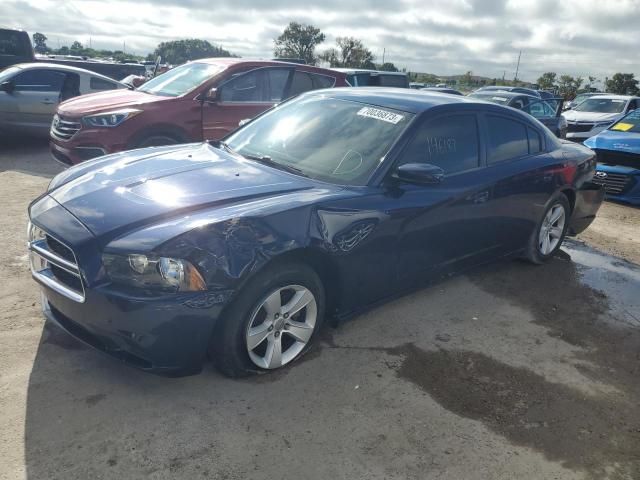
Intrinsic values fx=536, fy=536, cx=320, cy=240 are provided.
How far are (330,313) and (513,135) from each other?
8.04 feet

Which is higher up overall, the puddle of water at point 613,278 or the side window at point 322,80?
the side window at point 322,80

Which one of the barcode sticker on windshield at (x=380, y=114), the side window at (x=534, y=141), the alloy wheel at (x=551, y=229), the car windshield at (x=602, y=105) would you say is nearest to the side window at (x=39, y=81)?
the barcode sticker on windshield at (x=380, y=114)

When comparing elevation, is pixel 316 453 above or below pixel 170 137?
below

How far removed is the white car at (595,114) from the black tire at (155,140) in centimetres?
1180

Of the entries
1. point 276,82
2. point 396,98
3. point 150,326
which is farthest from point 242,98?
point 150,326

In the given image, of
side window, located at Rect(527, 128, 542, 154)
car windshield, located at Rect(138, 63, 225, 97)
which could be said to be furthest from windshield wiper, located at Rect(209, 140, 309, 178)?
car windshield, located at Rect(138, 63, 225, 97)

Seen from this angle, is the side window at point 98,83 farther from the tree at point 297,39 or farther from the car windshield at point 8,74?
the tree at point 297,39

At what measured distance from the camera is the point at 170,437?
2604 mm

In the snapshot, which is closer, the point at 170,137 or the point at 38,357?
the point at 38,357

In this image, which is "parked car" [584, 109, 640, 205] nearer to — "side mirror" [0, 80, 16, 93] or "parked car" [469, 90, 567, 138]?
"parked car" [469, 90, 567, 138]

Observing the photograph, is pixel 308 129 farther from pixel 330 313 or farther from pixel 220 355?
pixel 220 355

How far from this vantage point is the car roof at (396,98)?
3965mm

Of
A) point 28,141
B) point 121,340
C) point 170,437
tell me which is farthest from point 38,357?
point 28,141

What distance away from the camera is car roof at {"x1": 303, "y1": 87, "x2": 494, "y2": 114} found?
3.96 metres
